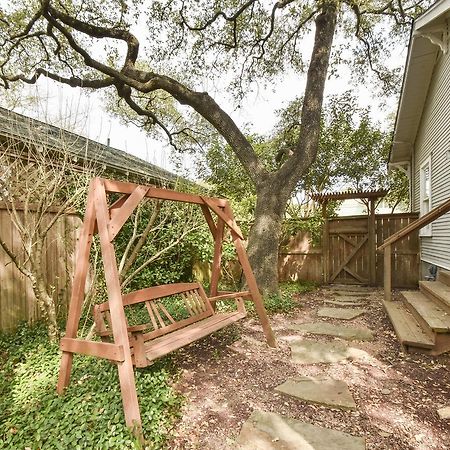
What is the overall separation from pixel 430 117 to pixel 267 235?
16.5ft

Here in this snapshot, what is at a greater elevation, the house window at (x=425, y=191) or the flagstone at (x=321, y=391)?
the house window at (x=425, y=191)

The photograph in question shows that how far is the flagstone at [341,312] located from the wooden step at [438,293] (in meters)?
1.11

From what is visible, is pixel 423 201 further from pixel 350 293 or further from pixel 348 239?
pixel 350 293

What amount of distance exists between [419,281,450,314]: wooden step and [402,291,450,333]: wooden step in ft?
0.19

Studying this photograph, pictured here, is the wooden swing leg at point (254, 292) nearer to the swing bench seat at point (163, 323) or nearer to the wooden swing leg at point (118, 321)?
the swing bench seat at point (163, 323)

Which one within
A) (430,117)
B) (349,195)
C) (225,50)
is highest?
(225,50)

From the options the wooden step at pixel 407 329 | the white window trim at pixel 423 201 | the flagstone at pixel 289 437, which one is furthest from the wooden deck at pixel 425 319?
the white window trim at pixel 423 201

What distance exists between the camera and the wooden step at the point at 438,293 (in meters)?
4.21

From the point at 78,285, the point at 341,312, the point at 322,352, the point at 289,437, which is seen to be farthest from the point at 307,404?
the point at 341,312

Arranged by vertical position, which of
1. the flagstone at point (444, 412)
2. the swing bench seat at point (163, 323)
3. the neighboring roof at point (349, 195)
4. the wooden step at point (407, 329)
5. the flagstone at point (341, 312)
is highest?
the neighboring roof at point (349, 195)

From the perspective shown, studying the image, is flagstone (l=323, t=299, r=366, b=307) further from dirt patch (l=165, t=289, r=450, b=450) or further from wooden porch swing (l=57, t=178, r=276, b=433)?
wooden porch swing (l=57, t=178, r=276, b=433)

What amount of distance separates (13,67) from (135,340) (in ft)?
34.2

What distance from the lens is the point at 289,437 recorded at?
2.30 m

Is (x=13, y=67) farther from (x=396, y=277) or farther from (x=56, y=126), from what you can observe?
(x=396, y=277)
